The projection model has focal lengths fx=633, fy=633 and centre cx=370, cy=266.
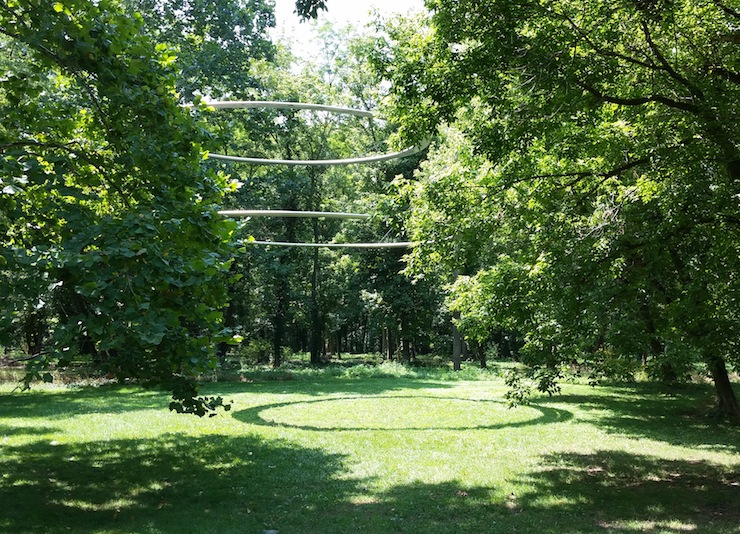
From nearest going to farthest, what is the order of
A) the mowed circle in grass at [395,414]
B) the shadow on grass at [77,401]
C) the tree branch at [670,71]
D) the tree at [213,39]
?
the tree branch at [670,71] → the mowed circle in grass at [395,414] → the shadow on grass at [77,401] → the tree at [213,39]

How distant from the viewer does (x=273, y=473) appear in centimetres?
806

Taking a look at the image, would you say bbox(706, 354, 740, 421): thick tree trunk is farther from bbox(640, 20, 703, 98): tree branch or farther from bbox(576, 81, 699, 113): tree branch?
bbox(640, 20, 703, 98): tree branch

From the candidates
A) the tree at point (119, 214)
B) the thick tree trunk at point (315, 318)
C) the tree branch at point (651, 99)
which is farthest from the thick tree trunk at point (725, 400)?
the thick tree trunk at point (315, 318)

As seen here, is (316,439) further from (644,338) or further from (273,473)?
(644,338)

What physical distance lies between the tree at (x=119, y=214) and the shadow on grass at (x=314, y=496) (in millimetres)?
1243

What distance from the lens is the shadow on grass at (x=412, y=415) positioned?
39.0 feet

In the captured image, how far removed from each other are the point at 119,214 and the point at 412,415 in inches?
344

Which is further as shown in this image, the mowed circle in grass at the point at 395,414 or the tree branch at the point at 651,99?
the mowed circle in grass at the point at 395,414

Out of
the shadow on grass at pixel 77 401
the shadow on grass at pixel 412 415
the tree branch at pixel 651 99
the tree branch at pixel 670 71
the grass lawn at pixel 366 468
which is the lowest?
the grass lawn at pixel 366 468

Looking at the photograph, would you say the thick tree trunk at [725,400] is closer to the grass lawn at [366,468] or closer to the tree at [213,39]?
the grass lawn at [366,468]

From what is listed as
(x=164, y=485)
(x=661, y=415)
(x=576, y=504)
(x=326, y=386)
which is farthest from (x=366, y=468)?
(x=326, y=386)

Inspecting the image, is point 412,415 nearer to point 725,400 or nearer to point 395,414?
point 395,414

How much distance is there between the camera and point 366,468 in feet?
27.6

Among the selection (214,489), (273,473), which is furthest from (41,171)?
(273,473)
